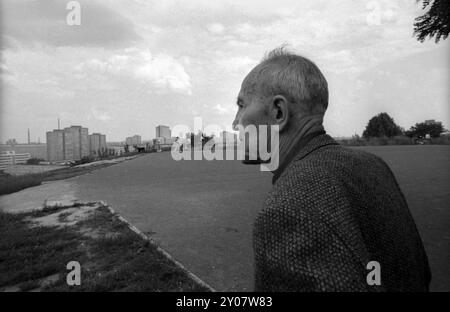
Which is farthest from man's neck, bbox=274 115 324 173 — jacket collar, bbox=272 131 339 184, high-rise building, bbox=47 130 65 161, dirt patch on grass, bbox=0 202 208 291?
high-rise building, bbox=47 130 65 161

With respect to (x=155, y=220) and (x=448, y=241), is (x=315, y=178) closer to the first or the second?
(x=448, y=241)

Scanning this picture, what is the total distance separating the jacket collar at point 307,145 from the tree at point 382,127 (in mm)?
62848

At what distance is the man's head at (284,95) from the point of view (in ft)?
4.37

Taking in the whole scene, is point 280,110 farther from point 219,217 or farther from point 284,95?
point 219,217

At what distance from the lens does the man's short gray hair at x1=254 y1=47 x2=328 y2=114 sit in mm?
1352

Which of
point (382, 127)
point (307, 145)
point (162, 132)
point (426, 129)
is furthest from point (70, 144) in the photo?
point (426, 129)

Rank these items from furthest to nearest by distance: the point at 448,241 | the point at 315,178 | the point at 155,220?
the point at 155,220
the point at 448,241
the point at 315,178

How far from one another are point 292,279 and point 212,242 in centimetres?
392

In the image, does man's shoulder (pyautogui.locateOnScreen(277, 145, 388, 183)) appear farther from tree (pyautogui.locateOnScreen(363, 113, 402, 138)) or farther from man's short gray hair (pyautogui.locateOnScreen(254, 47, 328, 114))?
tree (pyautogui.locateOnScreen(363, 113, 402, 138))

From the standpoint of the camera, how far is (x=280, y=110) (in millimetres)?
1345

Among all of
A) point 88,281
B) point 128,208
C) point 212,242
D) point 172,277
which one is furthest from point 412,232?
point 128,208

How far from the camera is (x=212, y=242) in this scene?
180 inches

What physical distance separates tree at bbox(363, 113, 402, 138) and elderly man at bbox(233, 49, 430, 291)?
206 feet
